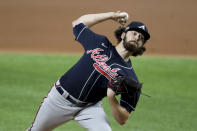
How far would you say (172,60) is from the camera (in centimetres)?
1588

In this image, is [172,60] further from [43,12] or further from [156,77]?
[43,12]

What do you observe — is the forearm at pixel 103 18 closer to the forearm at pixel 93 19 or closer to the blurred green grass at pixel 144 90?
the forearm at pixel 93 19

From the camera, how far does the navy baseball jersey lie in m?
5.39

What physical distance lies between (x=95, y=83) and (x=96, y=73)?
13 cm

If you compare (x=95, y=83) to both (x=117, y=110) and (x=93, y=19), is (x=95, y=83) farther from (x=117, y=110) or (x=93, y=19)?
(x=93, y=19)

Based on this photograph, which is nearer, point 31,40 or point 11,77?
point 11,77

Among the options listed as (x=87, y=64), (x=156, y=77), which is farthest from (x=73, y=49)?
(x=87, y=64)

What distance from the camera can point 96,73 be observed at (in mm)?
5430

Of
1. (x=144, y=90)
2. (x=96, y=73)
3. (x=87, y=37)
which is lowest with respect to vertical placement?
(x=144, y=90)

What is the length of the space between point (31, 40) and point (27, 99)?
928 cm

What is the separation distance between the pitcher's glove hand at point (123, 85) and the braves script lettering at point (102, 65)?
295mm

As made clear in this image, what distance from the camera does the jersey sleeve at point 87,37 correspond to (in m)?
5.63

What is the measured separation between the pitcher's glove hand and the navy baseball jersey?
0.87ft

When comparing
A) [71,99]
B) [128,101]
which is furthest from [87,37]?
[128,101]
